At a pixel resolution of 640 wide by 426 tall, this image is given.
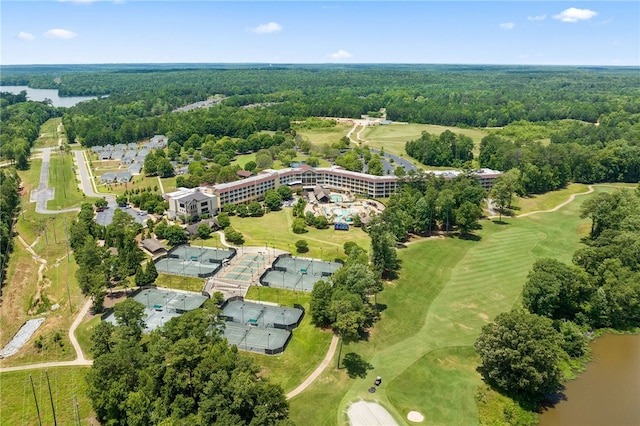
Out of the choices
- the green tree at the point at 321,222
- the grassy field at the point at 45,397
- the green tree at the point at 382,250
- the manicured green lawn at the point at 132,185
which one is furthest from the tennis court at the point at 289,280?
the manicured green lawn at the point at 132,185

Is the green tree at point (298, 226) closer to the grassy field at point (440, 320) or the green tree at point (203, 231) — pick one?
the green tree at point (203, 231)

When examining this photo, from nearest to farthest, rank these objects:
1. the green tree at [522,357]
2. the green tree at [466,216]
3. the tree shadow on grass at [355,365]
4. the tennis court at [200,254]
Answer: the green tree at [522,357] < the tree shadow on grass at [355,365] < the tennis court at [200,254] < the green tree at [466,216]

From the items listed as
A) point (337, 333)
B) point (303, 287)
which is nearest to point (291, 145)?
point (303, 287)

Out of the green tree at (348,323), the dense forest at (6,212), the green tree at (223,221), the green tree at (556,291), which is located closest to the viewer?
the green tree at (348,323)

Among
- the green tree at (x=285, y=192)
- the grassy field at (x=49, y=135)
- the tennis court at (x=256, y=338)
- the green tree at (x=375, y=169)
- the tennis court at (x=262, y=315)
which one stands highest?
the grassy field at (x=49, y=135)

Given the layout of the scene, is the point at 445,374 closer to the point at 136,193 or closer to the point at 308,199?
the point at 308,199

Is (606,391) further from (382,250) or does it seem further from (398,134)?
(398,134)

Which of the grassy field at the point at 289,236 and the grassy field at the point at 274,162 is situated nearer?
the grassy field at the point at 289,236
